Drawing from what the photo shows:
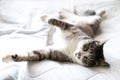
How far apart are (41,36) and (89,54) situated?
0.41m

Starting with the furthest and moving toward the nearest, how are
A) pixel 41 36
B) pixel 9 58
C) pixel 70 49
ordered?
pixel 41 36, pixel 70 49, pixel 9 58

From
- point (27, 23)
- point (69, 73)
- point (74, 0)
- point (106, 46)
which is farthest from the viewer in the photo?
point (74, 0)

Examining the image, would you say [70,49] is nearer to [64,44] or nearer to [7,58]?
[64,44]

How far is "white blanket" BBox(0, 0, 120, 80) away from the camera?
981mm

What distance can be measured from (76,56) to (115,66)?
190 millimetres

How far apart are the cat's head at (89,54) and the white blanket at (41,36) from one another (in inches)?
1.0

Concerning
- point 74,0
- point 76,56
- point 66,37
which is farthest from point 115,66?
point 74,0

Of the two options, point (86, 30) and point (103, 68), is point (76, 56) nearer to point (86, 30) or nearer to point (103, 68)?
point (103, 68)

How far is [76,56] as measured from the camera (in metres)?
1.07

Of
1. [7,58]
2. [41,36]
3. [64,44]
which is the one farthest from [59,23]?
[7,58]

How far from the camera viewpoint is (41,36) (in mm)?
1373

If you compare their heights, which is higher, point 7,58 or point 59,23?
point 59,23

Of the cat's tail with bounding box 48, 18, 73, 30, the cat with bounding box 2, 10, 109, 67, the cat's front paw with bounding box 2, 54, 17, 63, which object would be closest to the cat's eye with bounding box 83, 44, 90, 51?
the cat with bounding box 2, 10, 109, 67

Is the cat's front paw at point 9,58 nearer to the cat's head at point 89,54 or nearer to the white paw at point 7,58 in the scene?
the white paw at point 7,58
